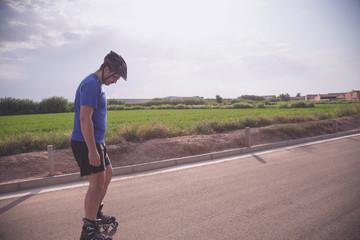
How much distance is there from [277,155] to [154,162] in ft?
14.2

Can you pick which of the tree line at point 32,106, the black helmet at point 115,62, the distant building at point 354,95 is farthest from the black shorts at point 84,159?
the distant building at point 354,95

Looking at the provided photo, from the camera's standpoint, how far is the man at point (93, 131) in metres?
2.31

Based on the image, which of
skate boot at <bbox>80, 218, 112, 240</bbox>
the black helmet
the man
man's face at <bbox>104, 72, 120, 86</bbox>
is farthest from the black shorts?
the black helmet

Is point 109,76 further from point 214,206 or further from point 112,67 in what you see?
point 214,206

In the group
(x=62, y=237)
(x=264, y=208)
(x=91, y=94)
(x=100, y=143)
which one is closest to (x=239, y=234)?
(x=264, y=208)

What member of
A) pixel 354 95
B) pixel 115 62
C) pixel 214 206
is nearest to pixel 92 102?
pixel 115 62

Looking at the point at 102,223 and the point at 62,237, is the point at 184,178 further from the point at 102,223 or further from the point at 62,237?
the point at 62,237

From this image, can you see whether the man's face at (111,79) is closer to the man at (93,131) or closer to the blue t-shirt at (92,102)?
the man at (93,131)

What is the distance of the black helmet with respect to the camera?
2.54 metres

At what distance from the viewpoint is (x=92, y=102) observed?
91.3 inches

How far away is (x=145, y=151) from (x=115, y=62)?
4977 millimetres

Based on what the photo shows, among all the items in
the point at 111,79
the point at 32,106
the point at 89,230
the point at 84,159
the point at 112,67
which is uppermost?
the point at 32,106

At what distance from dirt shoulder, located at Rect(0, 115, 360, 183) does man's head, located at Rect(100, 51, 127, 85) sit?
4152 mm

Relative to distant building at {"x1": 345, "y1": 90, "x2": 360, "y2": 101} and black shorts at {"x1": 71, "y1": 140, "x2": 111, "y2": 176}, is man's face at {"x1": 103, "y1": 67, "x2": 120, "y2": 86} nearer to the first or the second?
black shorts at {"x1": 71, "y1": 140, "x2": 111, "y2": 176}
